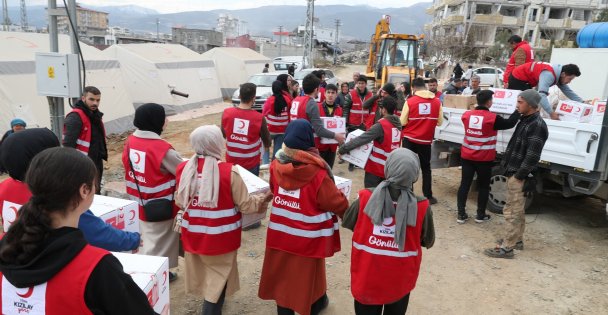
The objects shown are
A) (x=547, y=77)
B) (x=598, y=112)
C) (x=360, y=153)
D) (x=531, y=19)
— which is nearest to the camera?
(x=360, y=153)

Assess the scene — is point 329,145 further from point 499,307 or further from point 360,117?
point 499,307

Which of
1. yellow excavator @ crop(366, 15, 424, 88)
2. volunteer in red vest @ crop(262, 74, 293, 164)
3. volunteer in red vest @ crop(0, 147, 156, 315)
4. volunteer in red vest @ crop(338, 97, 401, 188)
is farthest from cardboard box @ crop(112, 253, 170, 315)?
yellow excavator @ crop(366, 15, 424, 88)

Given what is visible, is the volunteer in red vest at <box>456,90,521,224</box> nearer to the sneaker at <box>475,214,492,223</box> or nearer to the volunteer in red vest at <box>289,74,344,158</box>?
the sneaker at <box>475,214,492,223</box>

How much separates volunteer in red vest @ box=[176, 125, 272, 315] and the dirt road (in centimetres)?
70

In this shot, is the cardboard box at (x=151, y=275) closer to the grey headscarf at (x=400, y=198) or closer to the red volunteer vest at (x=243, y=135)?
the grey headscarf at (x=400, y=198)

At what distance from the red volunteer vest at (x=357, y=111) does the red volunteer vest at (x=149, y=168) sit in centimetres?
542

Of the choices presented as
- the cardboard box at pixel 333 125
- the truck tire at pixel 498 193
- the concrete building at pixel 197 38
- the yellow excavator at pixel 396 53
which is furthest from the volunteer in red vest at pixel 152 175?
the concrete building at pixel 197 38

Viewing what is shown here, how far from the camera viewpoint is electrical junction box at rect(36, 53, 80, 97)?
4.58 metres

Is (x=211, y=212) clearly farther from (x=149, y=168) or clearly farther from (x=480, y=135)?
(x=480, y=135)

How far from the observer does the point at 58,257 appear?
4.34 ft

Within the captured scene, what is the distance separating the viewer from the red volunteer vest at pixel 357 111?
330 inches

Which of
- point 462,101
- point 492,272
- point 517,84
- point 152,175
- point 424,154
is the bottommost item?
point 492,272

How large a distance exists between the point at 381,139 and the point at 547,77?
281 centimetres

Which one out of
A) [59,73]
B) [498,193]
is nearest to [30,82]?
[59,73]
